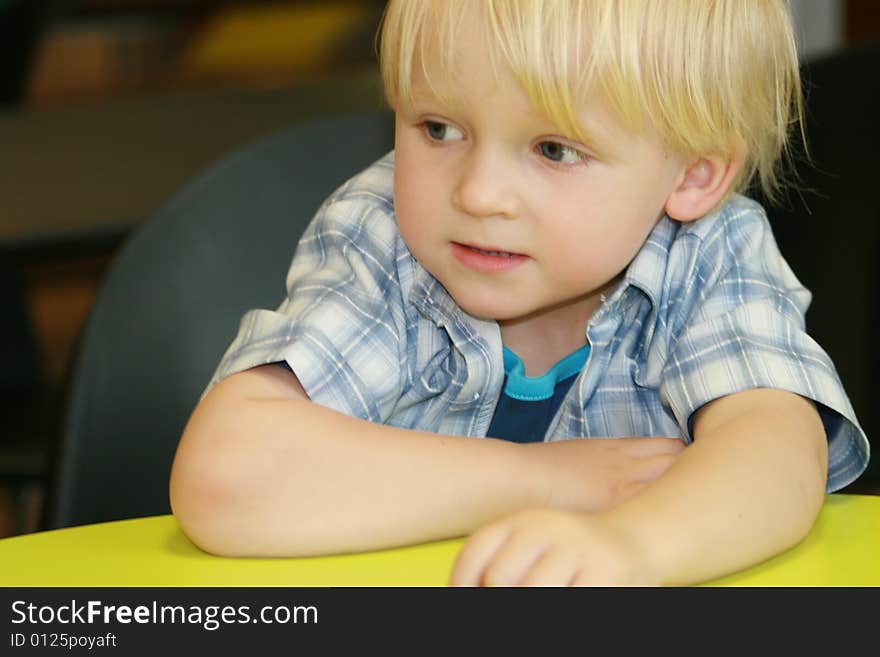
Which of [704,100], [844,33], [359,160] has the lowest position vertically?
[844,33]

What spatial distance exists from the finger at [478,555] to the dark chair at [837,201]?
2.27 ft

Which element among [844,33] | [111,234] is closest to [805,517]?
[111,234]

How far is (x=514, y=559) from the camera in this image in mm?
646

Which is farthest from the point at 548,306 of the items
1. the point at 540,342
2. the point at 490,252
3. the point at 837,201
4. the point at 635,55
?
the point at 837,201

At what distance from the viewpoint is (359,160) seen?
1.27 m

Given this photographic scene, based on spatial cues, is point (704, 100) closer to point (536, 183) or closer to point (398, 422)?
point (536, 183)

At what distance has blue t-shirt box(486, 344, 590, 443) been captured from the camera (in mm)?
1030

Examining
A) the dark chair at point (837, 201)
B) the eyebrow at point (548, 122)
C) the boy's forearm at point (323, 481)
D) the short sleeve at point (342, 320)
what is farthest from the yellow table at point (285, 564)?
the dark chair at point (837, 201)

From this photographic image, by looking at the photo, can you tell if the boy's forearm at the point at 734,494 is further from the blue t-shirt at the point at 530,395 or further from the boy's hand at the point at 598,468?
the blue t-shirt at the point at 530,395

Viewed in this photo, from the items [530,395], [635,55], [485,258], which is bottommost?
[530,395]

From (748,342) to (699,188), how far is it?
0.13 metres

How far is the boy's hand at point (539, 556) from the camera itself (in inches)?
25.4

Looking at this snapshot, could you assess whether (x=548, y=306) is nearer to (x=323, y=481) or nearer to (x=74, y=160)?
(x=323, y=481)

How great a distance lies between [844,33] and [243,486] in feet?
8.22
